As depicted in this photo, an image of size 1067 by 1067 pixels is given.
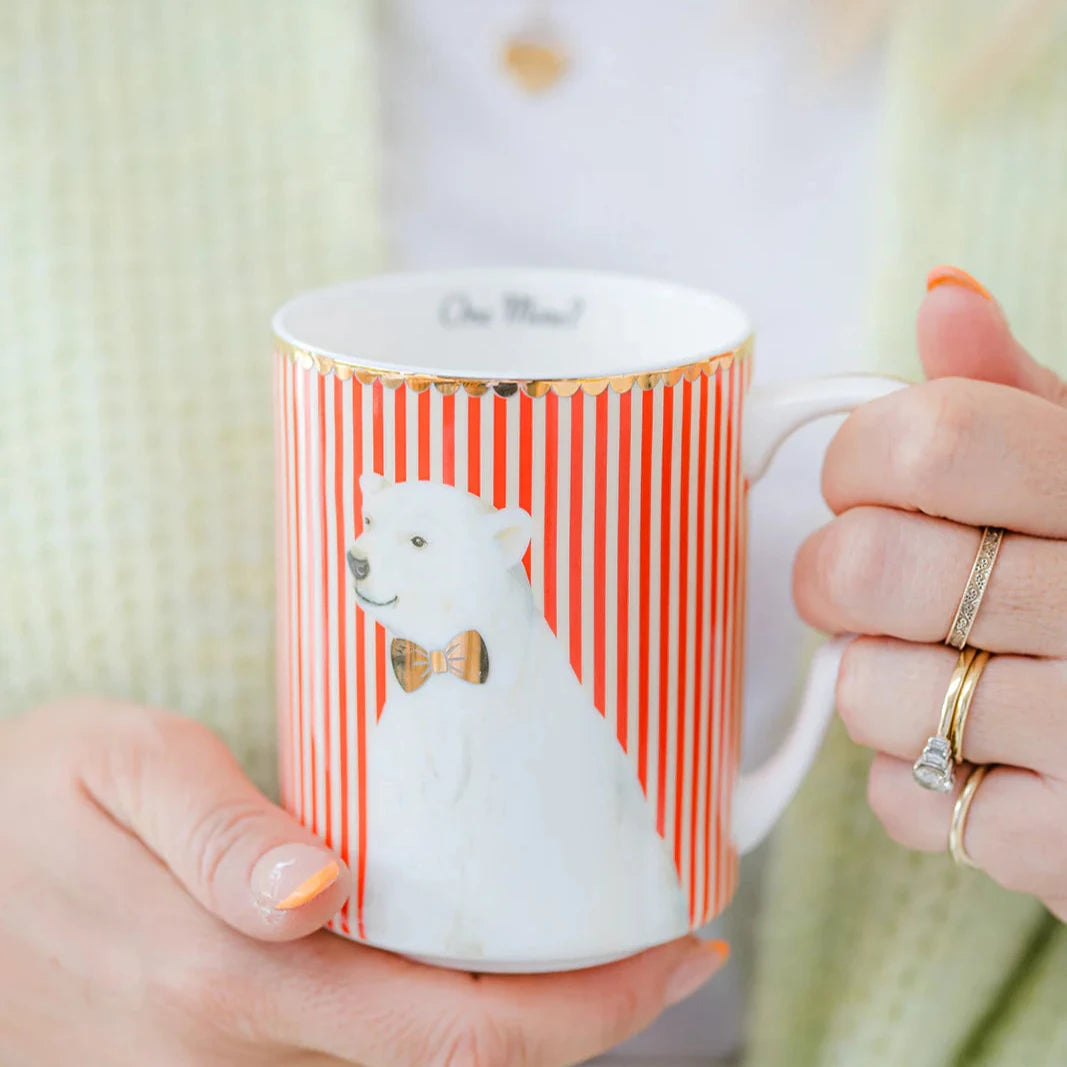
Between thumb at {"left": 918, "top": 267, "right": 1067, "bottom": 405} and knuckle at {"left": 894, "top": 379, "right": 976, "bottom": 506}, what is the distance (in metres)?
0.04

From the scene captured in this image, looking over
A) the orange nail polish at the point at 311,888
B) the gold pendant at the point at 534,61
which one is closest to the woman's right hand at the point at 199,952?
the orange nail polish at the point at 311,888

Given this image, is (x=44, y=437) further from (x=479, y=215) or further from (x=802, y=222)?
(x=802, y=222)

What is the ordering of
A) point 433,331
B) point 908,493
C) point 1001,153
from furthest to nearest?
point 1001,153 → point 433,331 → point 908,493

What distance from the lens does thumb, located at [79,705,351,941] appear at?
57 centimetres

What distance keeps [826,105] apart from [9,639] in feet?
2.25

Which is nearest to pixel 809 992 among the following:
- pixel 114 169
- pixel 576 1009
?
pixel 576 1009

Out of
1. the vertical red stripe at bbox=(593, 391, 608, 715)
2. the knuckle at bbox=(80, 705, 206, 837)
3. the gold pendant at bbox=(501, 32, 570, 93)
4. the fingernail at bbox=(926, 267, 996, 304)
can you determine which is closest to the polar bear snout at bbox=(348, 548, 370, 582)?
the vertical red stripe at bbox=(593, 391, 608, 715)

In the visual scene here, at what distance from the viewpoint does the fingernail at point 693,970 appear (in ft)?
2.26

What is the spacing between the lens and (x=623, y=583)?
537 millimetres

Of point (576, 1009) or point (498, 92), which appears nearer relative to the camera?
point (576, 1009)

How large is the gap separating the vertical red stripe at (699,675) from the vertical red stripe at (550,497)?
0.24ft

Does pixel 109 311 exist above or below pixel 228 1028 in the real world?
above

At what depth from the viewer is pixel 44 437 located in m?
0.82

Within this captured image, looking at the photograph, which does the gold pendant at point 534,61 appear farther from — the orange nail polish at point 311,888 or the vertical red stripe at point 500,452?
the orange nail polish at point 311,888
